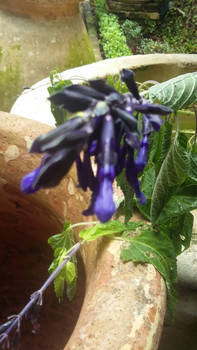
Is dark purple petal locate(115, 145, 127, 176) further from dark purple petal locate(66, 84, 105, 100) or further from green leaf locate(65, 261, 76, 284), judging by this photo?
green leaf locate(65, 261, 76, 284)

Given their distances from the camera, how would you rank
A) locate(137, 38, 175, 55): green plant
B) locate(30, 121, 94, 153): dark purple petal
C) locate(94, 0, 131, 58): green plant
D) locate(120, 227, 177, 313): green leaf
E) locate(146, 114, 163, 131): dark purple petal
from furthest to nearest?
locate(137, 38, 175, 55): green plant
locate(94, 0, 131, 58): green plant
locate(120, 227, 177, 313): green leaf
locate(146, 114, 163, 131): dark purple petal
locate(30, 121, 94, 153): dark purple petal

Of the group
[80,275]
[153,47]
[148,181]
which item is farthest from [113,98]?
[153,47]

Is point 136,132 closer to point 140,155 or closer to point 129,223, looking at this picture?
point 140,155

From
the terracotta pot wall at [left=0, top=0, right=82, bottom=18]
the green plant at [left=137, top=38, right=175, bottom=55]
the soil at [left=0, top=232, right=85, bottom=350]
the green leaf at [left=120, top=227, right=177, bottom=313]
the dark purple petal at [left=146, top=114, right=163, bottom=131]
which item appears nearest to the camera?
the dark purple petal at [left=146, top=114, right=163, bottom=131]

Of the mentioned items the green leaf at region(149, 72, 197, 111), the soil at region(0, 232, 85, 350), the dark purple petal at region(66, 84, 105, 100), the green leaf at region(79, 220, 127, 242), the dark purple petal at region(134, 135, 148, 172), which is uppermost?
the dark purple petal at region(66, 84, 105, 100)

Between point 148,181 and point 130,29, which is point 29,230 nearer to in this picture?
point 148,181

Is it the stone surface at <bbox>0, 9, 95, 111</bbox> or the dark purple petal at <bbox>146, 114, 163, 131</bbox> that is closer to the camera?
the dark purple petal at <bbox>146, 114, 163, 131</bbox>

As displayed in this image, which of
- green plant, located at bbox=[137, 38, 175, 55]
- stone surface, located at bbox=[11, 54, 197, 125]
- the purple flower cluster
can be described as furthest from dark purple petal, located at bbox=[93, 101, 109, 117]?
green plant, located at bbox=[137, 38, 175, 55]
